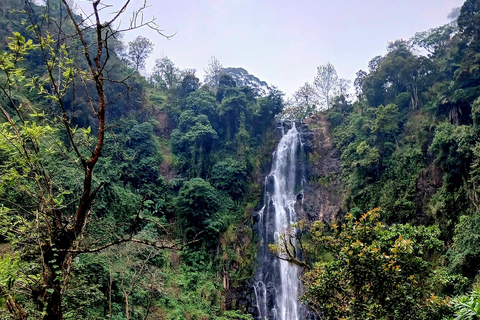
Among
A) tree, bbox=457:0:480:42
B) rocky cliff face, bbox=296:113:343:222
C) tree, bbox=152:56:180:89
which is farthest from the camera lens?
tree, bbox=152:56:180:89

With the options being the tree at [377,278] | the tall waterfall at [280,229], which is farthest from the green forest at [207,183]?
the tall waterfall at [280,229]

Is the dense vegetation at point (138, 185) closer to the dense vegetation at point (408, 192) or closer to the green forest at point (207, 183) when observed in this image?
the green forest at point (207, 183)

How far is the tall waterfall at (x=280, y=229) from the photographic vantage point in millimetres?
13664

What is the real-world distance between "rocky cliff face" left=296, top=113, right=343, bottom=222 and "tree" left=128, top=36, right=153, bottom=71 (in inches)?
689

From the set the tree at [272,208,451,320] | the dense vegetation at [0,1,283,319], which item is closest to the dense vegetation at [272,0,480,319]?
the tree at [272,208,451,320]

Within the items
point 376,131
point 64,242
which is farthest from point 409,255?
point 376,131

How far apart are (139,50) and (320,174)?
69.5 ft

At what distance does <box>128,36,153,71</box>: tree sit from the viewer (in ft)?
85.8

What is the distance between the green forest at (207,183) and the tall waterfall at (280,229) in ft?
2.24

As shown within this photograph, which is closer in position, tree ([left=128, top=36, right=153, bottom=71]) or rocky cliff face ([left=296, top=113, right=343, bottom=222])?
rocky cliff face ([left=296, top=113, right=343, bottom=222])

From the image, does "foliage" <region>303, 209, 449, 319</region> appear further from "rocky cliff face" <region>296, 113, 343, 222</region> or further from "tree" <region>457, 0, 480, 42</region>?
"tree" <region>457, 0, 480, 42</region>

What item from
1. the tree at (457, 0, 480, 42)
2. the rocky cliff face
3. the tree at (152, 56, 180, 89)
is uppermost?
the tree at (152, 56, 180, 89)

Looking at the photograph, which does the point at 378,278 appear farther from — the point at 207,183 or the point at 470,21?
the point at 470,21

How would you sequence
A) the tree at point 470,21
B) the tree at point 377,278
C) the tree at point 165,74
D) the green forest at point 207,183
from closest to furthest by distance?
1. the green forest at point 207,183
2. the tree at point 377,278
3. the tree at point 470,21
4. the tree at point 165,74
